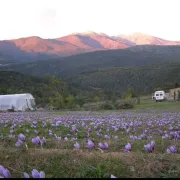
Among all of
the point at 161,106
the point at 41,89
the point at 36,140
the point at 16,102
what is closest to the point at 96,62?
the point at 41,89

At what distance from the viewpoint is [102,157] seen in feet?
10.6

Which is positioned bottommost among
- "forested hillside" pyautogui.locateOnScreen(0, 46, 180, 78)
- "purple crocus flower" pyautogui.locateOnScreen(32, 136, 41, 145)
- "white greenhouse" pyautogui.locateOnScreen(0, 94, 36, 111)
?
"white greenhouse" pyautogui.locateOnScreen(0, 94, 36, 111)

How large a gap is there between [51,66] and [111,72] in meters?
48.1

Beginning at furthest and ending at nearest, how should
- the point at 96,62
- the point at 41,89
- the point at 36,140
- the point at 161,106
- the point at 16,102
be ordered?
1. the point at 96,62
2. the point at 41,89
3. the point at 16,102
4. the point at 161,106
5. the point at 36,140

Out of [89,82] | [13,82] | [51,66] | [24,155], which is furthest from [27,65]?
[24,155]

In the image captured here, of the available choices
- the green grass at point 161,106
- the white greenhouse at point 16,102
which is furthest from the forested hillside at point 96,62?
the green grass at point 161,106

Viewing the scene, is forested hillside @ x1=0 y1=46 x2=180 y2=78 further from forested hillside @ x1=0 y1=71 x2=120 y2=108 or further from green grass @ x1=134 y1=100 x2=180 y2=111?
green grass @ x1=134 y1=100 x2=180 y2=111

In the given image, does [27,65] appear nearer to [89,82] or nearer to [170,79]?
[89,82]

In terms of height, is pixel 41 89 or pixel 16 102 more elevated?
pixel 41 89

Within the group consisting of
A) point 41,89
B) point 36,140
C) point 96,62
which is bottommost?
point 36,140

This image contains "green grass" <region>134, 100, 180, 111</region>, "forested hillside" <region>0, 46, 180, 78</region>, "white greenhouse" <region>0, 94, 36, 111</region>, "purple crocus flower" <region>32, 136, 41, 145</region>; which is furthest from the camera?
"forested hillside" <region>0, 46, 180, 78</region>

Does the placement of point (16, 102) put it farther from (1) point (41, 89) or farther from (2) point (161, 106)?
(2) point (161, 106)

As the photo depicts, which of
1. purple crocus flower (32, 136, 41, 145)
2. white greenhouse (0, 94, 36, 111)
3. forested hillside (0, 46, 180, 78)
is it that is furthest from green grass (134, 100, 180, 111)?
forested hillside (0, 46, 180, 78)

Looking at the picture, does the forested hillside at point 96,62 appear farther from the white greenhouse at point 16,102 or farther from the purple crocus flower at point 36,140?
the purple crocus flower at point 36,140
